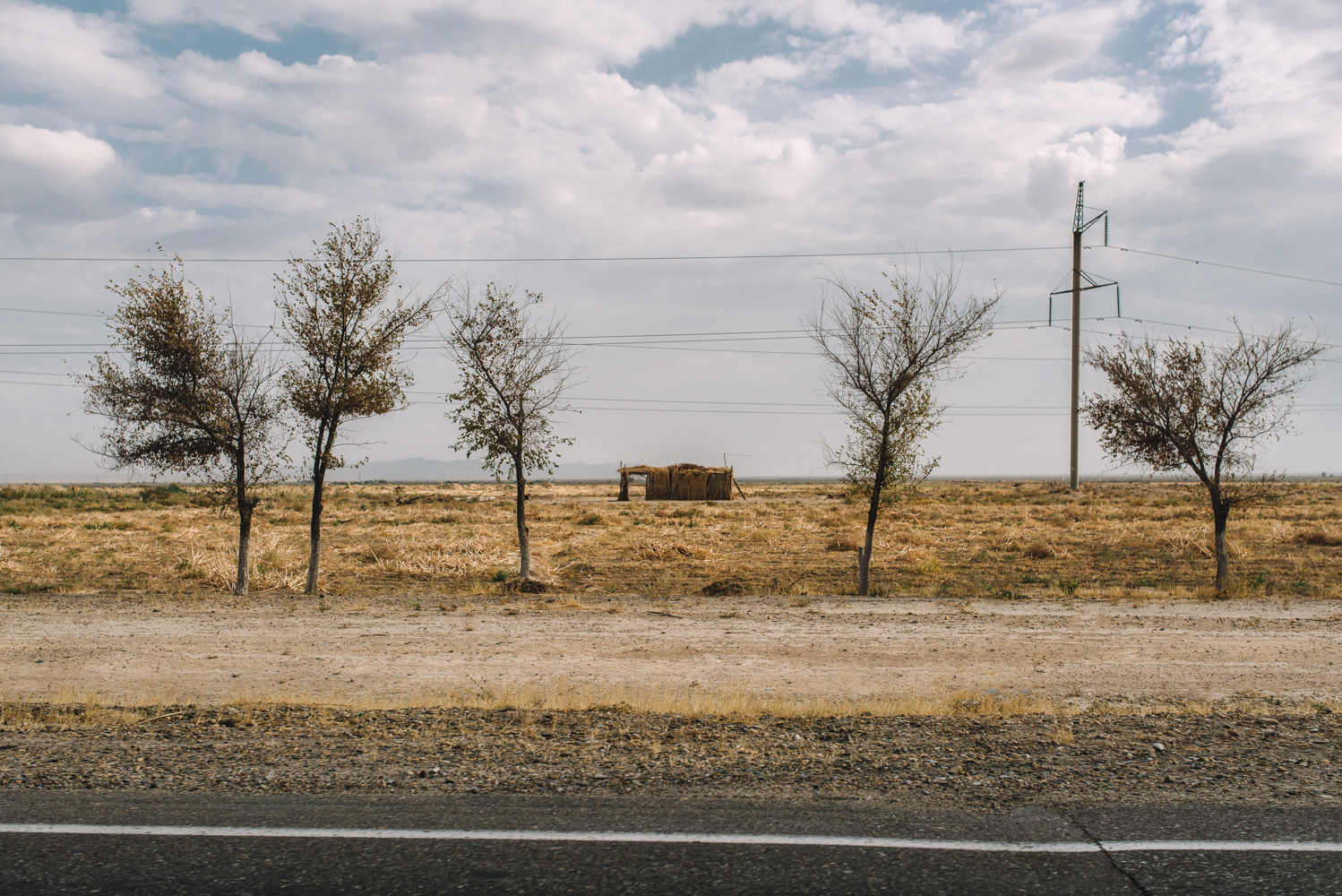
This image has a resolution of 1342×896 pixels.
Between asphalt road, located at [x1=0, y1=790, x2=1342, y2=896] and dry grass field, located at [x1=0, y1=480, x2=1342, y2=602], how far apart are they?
12.8 meters

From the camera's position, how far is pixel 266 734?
24.3 feet

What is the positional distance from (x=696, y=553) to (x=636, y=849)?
2135 centimetres

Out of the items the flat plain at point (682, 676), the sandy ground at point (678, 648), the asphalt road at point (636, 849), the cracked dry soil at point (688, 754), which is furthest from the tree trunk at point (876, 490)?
the asphalt road at point (636, 849)

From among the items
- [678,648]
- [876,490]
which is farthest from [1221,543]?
[678,648]

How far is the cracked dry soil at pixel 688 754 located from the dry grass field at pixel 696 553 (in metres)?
10.2

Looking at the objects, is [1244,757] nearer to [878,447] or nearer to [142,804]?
[142,804]

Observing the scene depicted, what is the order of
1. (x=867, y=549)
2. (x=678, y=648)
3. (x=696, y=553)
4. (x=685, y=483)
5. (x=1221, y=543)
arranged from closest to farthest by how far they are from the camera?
(x=678, y=648)
(x=867, y=549)
(x=1221, y=543)
(x=696, y=553)
(x=685, y=483)

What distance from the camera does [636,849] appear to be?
4707 millimetres

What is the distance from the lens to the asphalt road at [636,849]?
426 centimetres

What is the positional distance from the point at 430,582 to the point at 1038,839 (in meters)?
17.5

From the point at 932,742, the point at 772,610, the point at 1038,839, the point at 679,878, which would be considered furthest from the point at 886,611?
the point at 679,878

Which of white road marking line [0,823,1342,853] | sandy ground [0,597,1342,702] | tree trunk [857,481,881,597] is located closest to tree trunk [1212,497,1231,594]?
sandy ground [0,597,1342,702]

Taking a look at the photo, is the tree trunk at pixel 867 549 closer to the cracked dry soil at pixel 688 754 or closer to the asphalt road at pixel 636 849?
the cracked dry soil at pixel 688 754

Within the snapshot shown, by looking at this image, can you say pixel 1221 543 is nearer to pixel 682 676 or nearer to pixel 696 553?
pixel 696 553
